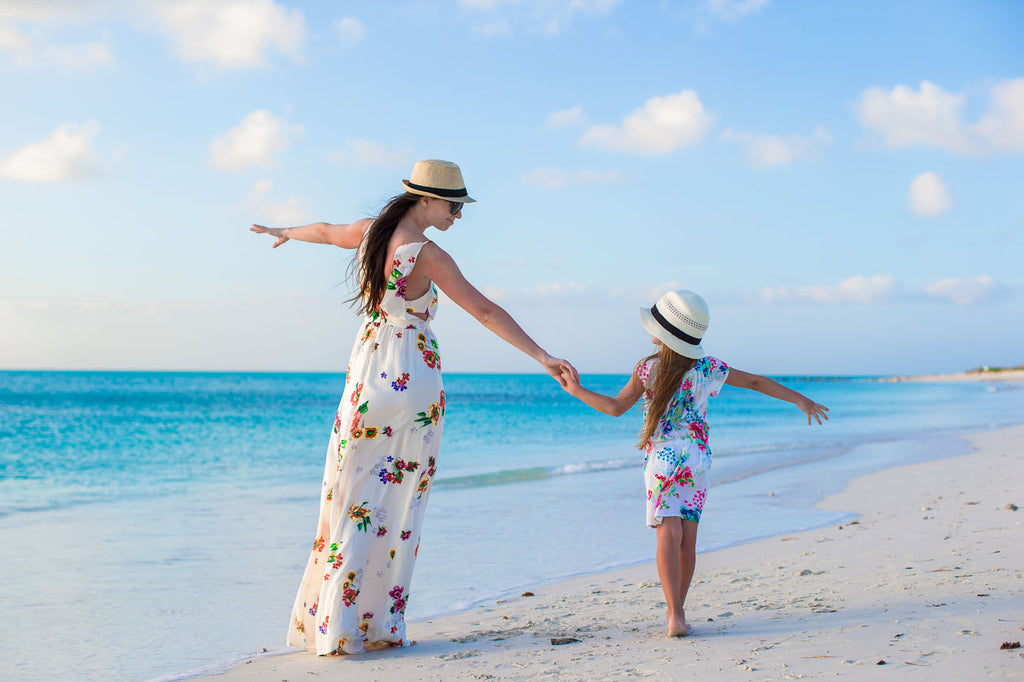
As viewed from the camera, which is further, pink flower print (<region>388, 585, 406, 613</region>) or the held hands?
pink flower print (<region>388, 585, 406, 613</region>)

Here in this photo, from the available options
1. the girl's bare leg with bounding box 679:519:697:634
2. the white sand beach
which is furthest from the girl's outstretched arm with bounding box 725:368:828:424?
the white sand beach

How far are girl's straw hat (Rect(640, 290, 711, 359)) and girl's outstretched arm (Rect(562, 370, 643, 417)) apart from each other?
0.75 feet

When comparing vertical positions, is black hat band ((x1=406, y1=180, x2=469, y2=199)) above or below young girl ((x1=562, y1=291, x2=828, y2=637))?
above

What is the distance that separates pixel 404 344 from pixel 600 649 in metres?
1.54

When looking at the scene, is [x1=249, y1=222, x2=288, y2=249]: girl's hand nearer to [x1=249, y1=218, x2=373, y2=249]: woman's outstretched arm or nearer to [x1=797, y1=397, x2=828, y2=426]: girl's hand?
[x1=249, y1=218, x2=373, y2=249]: woman's outstretched arm

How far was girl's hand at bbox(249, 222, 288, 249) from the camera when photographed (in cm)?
398

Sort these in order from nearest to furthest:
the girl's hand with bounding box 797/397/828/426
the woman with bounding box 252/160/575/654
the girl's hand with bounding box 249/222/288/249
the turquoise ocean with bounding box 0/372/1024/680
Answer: the woman with bounding box 252/160/575/654, the girl's hand with bounding box 797/397/828/426, the girl's hand with bounding box 249/222/288/249, the turquoise ocean with bounding box 0/372/1024/680

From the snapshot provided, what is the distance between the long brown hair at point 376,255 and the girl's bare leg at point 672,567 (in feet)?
5.21

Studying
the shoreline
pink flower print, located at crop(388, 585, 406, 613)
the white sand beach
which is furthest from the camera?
the shoreline

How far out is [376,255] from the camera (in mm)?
3426

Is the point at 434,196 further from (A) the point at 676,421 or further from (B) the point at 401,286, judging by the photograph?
(A) the point at 676,421

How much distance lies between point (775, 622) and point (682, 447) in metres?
0.95

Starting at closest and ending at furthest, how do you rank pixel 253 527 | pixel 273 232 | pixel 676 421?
pixel 676 421
pixel 273 232
pixel 253 527

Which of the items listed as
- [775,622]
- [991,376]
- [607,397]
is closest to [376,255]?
[607,397]
